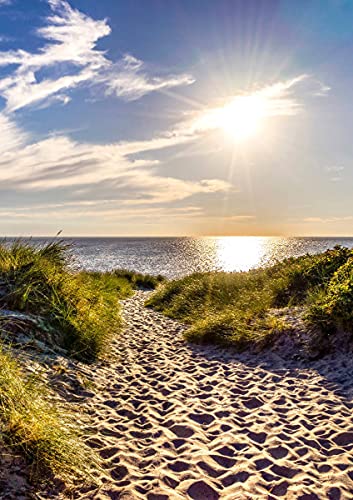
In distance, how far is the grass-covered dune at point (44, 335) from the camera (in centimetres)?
418

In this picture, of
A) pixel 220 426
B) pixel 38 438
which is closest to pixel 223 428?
pixel 220 426

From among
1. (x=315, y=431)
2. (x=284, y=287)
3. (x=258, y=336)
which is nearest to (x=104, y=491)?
(x=315, y=431)

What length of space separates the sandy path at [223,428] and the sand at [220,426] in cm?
1

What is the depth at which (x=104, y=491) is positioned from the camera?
162 inches

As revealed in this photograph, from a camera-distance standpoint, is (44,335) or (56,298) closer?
(44,335)

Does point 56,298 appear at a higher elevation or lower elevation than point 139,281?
higher

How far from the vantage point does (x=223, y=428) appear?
18.5 feet

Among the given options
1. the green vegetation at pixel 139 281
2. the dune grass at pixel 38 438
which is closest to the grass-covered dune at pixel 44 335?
the dune grass at pixel 38 438

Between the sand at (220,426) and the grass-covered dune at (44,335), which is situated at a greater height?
the grass-covered dune at (44,335)

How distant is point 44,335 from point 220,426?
13.4 ft

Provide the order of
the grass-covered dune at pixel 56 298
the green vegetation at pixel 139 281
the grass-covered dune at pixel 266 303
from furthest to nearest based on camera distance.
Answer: the green vegetation at pixel 139 281
the grass-covered dune at pixel 266 303
the grass-covered dune at pixel 56 298

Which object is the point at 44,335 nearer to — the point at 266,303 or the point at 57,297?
the point at 57,297

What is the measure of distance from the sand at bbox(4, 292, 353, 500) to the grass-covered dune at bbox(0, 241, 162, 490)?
0.37 metres

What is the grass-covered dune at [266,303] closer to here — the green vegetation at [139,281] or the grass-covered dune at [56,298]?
the grass-covered dune at [56,298]
